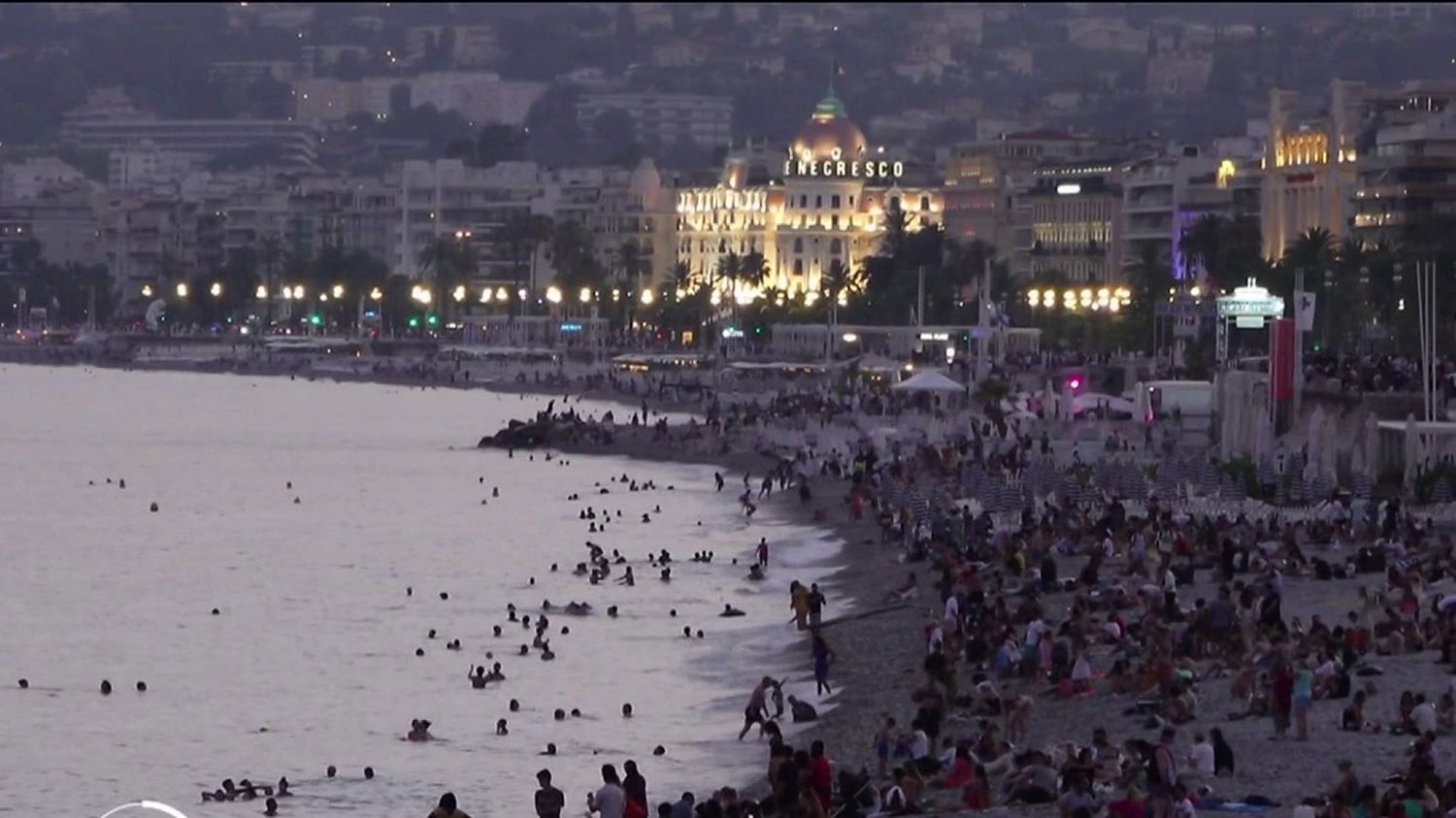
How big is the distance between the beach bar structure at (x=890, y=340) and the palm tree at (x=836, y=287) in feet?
2.20

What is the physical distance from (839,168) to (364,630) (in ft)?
360

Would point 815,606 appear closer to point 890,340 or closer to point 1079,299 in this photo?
point 890,340

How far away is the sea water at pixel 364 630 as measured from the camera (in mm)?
29703

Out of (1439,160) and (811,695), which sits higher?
(1439,160)

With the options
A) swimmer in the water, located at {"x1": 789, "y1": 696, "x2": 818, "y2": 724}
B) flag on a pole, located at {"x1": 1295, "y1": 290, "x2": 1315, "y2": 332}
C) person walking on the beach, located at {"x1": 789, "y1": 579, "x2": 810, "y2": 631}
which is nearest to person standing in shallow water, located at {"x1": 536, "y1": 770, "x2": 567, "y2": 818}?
swimmer in the water, located at {"x1": 789, "y1": 696, "x2": 818, "y2": 724}

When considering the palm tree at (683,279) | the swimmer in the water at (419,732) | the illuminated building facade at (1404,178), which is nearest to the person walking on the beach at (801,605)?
the swimmer in the water at (419,732)

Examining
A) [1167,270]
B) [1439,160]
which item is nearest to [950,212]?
[1167,270]

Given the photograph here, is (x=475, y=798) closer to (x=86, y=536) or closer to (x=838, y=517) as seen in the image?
(x=838, y=517)

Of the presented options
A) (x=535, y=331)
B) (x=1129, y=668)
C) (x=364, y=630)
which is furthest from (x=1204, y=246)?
(x=1129, y=668)

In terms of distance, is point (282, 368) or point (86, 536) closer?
point (86, 536)

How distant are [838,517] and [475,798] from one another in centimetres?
2292

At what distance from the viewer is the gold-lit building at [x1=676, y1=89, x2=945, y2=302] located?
472ft

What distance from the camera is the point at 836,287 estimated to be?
126000mm

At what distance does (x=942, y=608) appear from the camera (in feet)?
118
